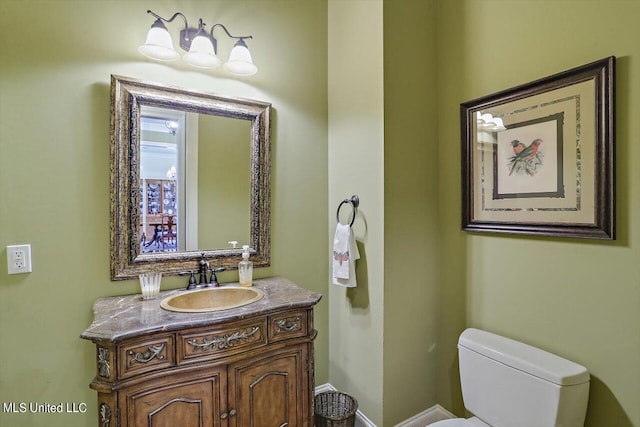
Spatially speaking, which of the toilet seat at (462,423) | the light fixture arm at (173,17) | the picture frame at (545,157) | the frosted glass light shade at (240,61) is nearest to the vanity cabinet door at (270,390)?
the toilet seat at (462,423)

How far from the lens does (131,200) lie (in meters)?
1.54

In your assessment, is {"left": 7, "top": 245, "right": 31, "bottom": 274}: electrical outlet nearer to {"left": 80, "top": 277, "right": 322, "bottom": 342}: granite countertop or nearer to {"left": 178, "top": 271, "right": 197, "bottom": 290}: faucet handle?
{"left": 80, "top": 277, "right": 322, "bottom": 342}: granite countertop

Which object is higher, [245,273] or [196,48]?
[196,48]

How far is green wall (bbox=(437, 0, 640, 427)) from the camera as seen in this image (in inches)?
47.4

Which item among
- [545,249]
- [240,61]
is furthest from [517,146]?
[240,61]

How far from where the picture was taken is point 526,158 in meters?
1.50

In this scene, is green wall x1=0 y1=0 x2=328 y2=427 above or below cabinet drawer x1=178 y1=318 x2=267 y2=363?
above

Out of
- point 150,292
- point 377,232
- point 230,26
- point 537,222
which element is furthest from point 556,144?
point 150,292

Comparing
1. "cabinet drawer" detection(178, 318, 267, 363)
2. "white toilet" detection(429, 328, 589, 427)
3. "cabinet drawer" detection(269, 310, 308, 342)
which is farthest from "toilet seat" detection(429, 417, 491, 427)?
"cabinet drawer" detection(178, 318, 267, 363)

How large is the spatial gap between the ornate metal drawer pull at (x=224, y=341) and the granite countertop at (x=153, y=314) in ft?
0.26

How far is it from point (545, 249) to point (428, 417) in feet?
3.89

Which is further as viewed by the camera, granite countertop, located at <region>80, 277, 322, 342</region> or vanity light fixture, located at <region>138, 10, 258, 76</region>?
vanity light fixture, located at <region>138, 10, 258, 76</region>

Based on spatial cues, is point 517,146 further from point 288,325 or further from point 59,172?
point 59,172

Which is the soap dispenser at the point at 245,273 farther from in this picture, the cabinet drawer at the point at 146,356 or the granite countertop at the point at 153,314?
the cabinet drawer at the point at 146,356
